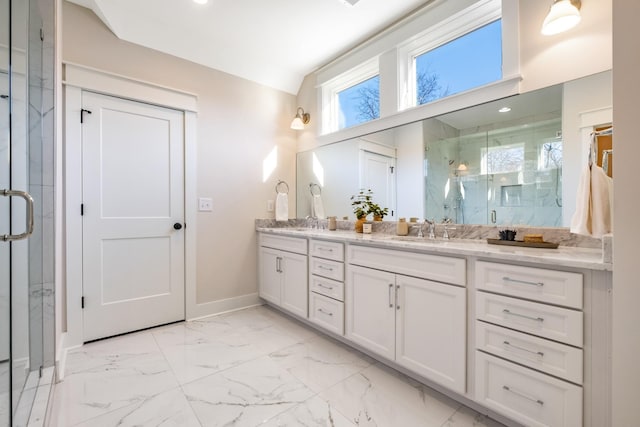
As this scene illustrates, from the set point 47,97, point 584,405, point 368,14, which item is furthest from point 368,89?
point 584,405

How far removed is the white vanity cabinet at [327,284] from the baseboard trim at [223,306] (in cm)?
99

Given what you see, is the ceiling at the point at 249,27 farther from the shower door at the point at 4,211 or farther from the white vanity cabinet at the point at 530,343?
the white vanity cabinet at the point at 530,343

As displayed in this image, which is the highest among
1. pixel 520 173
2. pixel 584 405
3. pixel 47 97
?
pixel 47 97

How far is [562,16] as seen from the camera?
1520 millimetres

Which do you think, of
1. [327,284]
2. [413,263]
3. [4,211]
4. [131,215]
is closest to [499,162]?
[413,263]

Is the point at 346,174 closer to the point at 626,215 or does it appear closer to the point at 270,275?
the point at 270,275

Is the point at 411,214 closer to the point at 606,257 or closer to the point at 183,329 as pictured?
the point at 606,257

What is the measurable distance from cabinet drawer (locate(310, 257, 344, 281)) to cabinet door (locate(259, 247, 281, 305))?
56cm

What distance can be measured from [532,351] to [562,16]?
1.70 meters

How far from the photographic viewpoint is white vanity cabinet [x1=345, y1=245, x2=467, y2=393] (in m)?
1.53

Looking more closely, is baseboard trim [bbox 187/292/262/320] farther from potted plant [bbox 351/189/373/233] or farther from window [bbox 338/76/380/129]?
window [bbox 338/76/380/129]

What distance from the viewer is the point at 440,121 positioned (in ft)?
7.34

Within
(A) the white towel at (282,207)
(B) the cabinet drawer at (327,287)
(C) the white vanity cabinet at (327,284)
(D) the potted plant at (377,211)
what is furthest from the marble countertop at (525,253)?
(A) the white towel at (282,207)

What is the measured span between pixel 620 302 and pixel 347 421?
1265 millimetres
